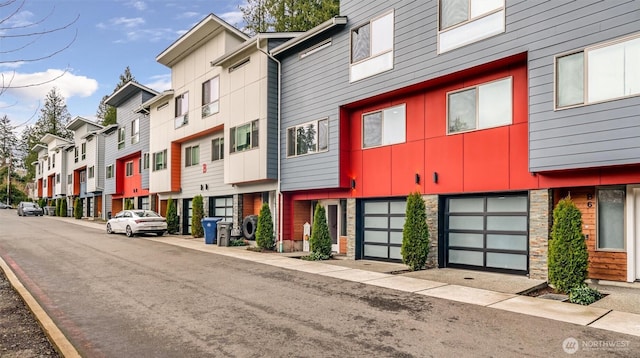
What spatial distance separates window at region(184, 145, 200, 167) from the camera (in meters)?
25.9

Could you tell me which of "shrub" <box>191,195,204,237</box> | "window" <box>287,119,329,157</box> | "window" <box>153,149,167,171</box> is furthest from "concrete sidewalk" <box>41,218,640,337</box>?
"window" <box>153,149,167,171</box>

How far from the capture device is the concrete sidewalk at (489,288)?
766 cm

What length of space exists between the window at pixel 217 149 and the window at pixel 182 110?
285 centimetres

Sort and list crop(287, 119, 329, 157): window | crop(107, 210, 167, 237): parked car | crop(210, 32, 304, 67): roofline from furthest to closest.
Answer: crop(107, 210, 167, 237): parked car
crop(210, 32, 304, 67): roofline
crop(287, 119, 329, 157): window

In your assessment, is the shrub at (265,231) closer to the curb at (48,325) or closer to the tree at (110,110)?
the curb at (48,325)

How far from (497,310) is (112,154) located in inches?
1538

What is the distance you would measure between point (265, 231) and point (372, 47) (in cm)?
884

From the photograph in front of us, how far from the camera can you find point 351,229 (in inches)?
627

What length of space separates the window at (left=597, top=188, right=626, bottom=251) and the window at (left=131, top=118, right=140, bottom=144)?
31980mm

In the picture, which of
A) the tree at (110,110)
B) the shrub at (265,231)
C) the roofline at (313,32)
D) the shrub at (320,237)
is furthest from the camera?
the tree at (110,110)

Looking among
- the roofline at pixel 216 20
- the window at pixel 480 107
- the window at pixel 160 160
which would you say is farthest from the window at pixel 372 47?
the window at pixel 160 160

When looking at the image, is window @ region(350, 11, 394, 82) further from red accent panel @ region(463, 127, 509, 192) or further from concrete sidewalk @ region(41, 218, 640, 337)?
concrete sidewalk @ region(41, 218, 640, 337)

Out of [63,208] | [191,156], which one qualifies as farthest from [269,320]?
[63,208]

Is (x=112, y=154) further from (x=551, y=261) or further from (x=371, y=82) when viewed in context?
(x=551, y=261)
